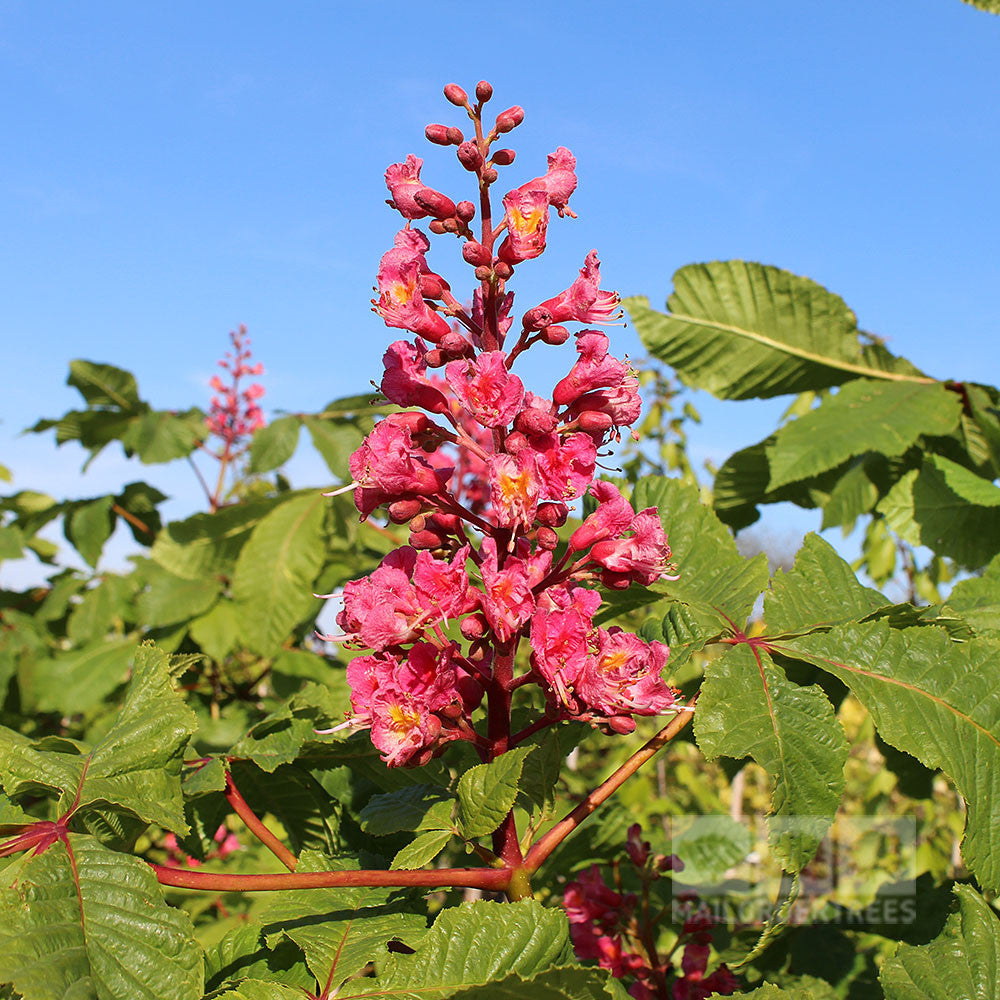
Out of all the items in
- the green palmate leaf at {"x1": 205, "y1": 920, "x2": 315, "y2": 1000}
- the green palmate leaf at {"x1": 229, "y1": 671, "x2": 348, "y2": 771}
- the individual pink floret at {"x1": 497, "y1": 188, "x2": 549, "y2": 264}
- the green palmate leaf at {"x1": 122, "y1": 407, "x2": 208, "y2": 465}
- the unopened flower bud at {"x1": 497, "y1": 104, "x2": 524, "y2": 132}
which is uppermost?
the green palmate leaf at {"x1": 122, "y1": 407, "x2": 208, "y2": 465}

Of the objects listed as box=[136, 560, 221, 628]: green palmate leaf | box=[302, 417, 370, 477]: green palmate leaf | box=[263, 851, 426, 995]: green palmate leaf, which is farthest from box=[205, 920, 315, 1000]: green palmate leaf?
box=[302, 417, 370, 477]: green palmate leaf

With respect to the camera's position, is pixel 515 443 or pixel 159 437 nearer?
pixel 515 443

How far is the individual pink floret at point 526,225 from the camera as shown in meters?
1.53

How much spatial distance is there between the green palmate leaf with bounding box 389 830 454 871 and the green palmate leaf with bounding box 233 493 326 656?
223 centimetres

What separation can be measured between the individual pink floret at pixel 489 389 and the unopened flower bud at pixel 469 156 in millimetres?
330

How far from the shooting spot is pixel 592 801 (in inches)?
57.2

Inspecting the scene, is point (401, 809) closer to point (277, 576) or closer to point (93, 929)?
point (93, 929)

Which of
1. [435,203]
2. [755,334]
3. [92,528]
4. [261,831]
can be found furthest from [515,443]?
[92,528]

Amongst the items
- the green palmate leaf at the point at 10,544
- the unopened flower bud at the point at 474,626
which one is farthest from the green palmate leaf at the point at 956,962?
the green palmate leaf at the point at 10,544

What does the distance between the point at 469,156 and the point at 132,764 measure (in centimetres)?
112

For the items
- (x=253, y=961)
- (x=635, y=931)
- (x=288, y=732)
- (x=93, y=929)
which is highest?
(x=288, y=732)

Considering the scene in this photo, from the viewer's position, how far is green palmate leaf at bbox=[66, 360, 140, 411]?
4641 millimetres

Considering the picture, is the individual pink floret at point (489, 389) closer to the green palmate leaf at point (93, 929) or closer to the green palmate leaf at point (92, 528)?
the green palmate leaf at point (93, 929)

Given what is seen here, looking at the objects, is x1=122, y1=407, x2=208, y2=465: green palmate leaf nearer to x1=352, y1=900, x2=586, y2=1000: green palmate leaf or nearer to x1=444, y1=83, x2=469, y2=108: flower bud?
x1=444, y1=83, x2=469, y2=108: flower bud
